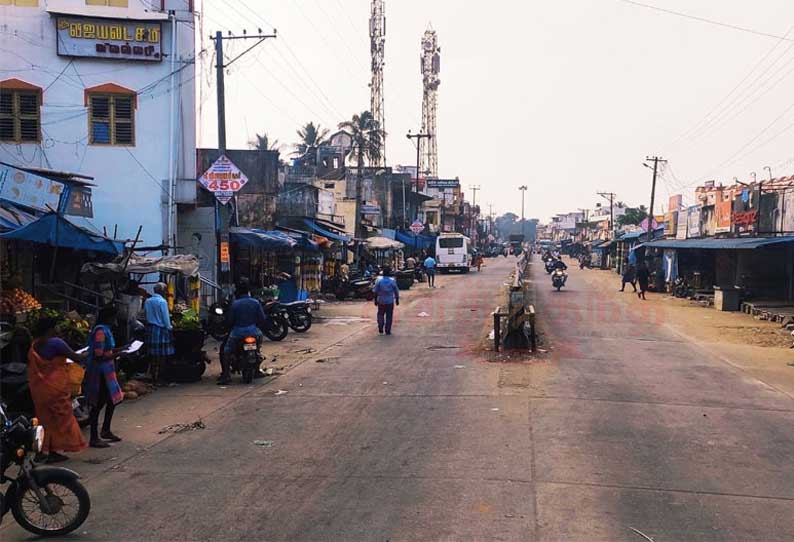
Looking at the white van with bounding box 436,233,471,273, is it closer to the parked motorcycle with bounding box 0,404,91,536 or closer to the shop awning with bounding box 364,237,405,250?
the shop awning with bounding box 364,237,405,250

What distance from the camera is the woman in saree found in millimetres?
7215

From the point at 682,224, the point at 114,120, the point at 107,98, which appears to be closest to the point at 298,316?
the point at 114,120

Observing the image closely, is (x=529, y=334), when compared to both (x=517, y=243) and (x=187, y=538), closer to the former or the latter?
(x=187, y=538)

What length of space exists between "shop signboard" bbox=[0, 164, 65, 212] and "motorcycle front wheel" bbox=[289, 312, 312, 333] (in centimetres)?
673

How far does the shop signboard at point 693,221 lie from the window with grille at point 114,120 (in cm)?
2873

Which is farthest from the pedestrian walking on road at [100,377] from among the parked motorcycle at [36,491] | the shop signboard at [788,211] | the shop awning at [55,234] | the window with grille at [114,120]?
the shop signboard at [788,211]

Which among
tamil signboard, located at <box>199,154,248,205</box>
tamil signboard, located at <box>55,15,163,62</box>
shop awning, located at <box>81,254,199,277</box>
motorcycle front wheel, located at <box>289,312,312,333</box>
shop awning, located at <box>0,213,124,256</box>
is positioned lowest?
motorcycle front wheel, located at <box>289,312,312,333</box>

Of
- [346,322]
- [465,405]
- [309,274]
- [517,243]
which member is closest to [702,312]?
[346,322]

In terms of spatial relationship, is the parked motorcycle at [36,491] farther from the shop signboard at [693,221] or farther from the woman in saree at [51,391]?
the shop signboard at [693,221]

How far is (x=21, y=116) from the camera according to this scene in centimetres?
2022

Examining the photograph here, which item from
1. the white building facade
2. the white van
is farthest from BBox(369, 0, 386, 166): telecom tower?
the white building facade

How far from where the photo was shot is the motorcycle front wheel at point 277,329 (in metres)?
18.2

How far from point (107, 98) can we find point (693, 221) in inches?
1194

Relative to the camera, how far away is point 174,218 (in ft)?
69.9
